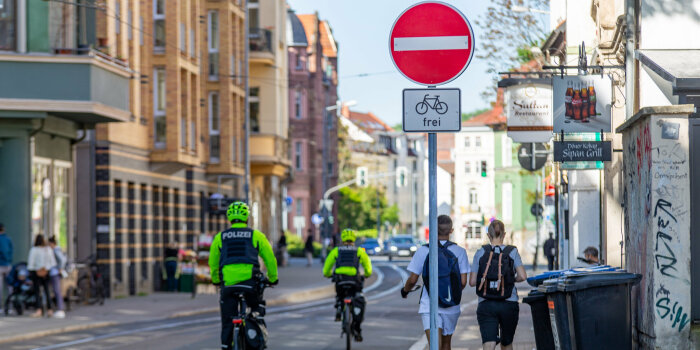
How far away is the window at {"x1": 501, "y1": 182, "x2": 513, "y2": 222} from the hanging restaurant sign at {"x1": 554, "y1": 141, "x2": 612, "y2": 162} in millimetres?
93423

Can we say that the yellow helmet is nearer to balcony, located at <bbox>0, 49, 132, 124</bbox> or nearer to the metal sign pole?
the metal sign pole

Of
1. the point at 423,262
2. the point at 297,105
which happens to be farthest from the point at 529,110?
the point at 297,105

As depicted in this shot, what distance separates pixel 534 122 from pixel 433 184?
14.9m

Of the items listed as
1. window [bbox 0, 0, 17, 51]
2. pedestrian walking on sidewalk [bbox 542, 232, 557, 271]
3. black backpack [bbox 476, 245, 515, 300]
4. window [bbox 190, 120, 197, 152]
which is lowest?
pedestrian walking on sidewalk [bbox 542, 232, 557, 271]

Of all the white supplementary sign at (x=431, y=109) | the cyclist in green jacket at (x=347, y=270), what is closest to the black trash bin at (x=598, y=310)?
the white supplementary sign at (x=431, y=109)

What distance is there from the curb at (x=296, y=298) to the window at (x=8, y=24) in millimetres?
6986

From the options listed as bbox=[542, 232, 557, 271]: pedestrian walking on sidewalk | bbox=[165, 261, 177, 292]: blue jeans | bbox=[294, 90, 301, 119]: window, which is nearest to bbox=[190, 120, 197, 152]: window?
bbox=[165, 261, 177, 292]: blue jeans

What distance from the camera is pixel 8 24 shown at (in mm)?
29172

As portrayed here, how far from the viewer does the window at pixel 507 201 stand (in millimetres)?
111875

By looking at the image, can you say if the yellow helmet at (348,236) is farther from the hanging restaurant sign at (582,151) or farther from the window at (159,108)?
the window at (159,108)

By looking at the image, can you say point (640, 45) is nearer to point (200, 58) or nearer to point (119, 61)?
point (119, 61)

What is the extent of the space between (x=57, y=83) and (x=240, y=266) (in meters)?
16.9

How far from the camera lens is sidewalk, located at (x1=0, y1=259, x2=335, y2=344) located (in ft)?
77.1

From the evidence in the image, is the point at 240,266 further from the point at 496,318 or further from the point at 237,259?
the point at 496,318
